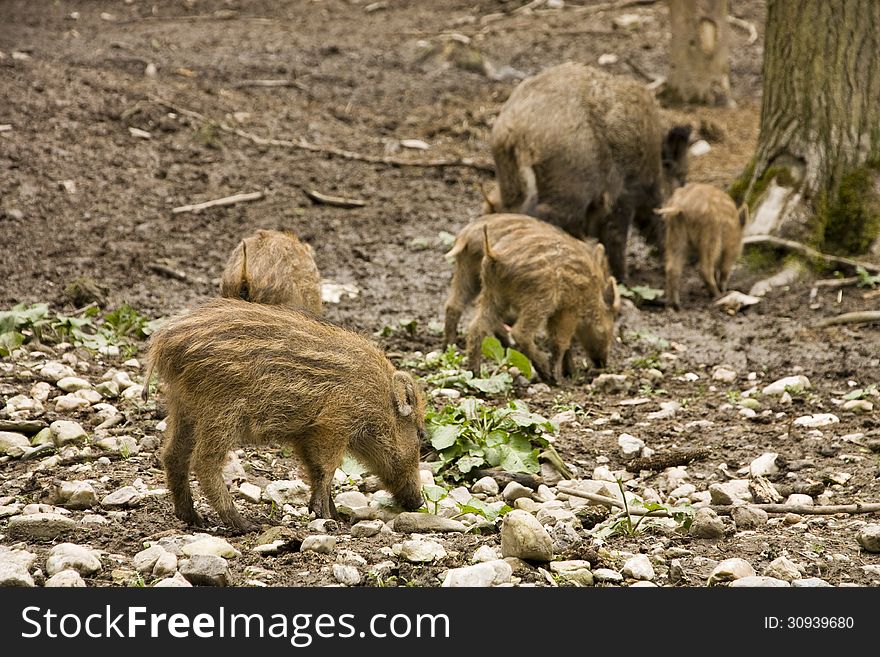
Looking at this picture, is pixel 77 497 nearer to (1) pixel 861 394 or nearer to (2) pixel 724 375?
(2) pixel 724 375

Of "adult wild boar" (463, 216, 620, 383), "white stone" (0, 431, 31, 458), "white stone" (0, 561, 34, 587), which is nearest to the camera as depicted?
"white stone" (0, 561, 34, 587)

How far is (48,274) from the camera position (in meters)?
7.79

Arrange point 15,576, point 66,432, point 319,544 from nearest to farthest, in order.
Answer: point 15,576 < point 319,544 < point 66,432

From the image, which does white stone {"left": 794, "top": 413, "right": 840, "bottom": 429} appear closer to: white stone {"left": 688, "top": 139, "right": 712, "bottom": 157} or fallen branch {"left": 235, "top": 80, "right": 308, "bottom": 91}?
white stone {"left": 688, "top": 139, "right": 712, "bottom": 157}

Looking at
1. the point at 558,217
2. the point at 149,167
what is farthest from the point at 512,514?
the point at 149,167

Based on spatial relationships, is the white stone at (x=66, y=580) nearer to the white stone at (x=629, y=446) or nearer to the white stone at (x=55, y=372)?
the white stone at (x=55, y=372)

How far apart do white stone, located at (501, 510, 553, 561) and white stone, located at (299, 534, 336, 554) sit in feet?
1.94

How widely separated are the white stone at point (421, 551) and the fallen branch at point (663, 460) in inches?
64.9

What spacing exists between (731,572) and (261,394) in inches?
68.4

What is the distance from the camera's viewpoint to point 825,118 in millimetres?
8398

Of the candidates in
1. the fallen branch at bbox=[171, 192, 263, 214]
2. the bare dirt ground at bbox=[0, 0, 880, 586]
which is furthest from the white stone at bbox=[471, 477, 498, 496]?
the fallen branch at bbox=[171, 192, 263, 214]

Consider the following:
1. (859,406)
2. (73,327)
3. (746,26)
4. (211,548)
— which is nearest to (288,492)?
(211,548)

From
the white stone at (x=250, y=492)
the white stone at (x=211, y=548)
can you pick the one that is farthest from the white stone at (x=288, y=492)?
the white stone at (x=211, y=548)

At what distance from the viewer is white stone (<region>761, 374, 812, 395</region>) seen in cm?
645
